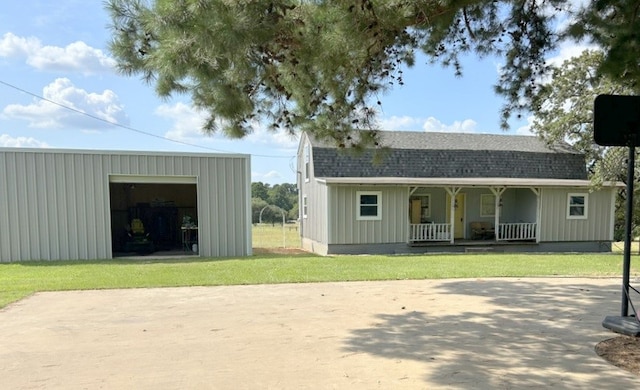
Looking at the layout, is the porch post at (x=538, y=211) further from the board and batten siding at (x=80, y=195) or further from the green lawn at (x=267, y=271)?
the board and batten siding at (x=80, y=195)

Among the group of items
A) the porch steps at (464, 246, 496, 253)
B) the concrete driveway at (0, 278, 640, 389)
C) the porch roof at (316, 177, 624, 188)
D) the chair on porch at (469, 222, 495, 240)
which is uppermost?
the porch roof at (316, 177, 624, 188)

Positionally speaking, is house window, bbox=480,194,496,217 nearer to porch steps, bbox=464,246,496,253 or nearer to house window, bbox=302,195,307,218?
porch steps, bbox=464,246,496,253

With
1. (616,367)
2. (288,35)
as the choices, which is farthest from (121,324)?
(616,367)

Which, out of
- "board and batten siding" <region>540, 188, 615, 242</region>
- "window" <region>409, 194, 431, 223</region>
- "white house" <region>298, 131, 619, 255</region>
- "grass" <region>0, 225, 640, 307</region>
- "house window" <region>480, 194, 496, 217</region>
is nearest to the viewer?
"grass" <region>0, 225, 640, 307</region>

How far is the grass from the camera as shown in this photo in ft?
26.2

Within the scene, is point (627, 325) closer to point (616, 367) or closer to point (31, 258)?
point (616, 367)

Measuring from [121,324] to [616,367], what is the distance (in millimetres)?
5311

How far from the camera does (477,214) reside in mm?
17703

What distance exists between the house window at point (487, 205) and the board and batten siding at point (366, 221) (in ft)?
14.0

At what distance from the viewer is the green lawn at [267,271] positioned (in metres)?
8.02

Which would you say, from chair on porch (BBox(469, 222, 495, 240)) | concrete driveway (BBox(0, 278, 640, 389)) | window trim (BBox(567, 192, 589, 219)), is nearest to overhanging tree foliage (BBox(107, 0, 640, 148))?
concrete driveway (BBox(0, 278, 640, 389))

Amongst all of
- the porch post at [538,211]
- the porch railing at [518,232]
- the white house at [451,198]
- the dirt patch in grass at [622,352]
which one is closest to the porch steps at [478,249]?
the white house at [451,198]

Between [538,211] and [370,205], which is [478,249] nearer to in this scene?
[538,211]

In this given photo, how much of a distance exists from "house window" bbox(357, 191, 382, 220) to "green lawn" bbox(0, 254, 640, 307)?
3.53 meters
